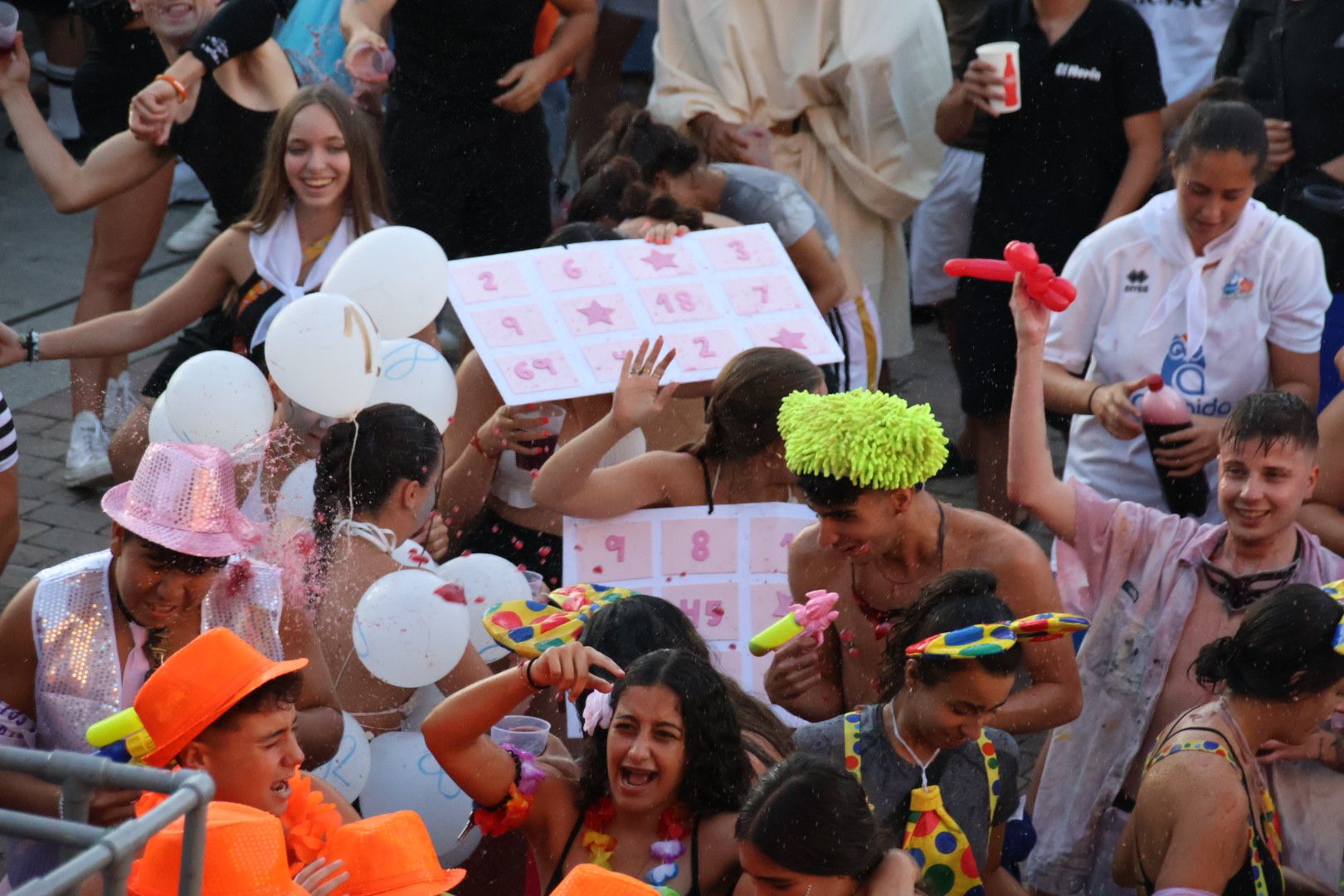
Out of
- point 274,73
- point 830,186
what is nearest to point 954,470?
point 830,186

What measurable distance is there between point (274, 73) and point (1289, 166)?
Result: 11.4ft

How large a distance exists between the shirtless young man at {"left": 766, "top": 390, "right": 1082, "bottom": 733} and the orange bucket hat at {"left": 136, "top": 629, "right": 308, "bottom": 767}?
1.25 m

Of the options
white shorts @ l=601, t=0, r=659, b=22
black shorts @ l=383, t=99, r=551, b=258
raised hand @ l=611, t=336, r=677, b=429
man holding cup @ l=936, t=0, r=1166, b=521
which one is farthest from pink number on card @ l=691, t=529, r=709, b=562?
white shorts @ l=601, t=0, r=659, b=22

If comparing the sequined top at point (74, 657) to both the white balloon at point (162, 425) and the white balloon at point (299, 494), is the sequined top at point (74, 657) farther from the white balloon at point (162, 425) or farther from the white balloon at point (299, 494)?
the white balloon at point (162, 425)

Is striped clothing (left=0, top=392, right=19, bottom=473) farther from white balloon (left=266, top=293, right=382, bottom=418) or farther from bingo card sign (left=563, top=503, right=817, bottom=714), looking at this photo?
bingo card sign (left=563, top=503, right=817, bottom=714)

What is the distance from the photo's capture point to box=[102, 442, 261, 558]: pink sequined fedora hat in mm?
3084

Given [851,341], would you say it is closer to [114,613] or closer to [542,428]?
[542,428]

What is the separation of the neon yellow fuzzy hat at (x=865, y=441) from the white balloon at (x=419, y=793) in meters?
1.06

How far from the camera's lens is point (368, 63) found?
18.2 feet

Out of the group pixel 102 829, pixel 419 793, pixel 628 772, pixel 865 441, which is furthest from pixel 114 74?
pixel 102 829

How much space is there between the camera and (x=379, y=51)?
5543 millimetres

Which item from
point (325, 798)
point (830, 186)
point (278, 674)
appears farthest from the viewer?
point (830, 186)

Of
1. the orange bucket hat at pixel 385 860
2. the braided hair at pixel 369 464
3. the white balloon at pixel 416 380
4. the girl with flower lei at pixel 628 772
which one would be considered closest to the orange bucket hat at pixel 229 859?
the orange bucket hat at pixel 385 860

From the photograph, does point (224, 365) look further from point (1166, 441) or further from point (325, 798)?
point (1166, 441)
